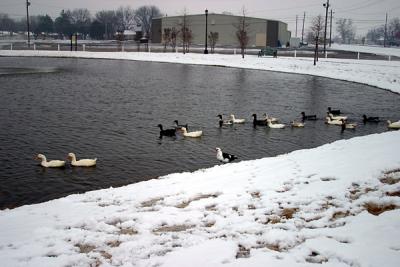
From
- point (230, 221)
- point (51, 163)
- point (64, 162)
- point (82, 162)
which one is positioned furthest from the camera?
point (64, 162)

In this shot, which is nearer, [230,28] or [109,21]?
[230,28]

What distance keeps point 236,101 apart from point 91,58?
40.1 metres

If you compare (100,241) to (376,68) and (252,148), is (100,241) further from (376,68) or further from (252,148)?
(376,68)

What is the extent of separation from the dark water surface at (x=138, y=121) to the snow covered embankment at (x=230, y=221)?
105 inches

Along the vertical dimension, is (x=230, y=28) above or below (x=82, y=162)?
above

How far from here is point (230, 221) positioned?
788cm

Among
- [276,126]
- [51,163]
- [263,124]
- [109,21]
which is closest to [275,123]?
[263,124]

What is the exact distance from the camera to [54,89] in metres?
30.3

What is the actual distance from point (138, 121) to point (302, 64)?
33.4 metres

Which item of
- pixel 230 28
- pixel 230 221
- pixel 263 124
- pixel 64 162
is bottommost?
pixel 64 162

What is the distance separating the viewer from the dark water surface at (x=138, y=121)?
1283cm

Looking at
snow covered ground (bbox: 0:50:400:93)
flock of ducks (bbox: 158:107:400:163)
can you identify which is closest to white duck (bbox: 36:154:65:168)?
flock of ducks (bbox: 158:107:400:163)

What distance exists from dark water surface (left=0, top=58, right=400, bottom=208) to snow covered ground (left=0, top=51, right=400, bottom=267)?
2475 mm

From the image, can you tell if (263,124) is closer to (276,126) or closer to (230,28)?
(276,126)
